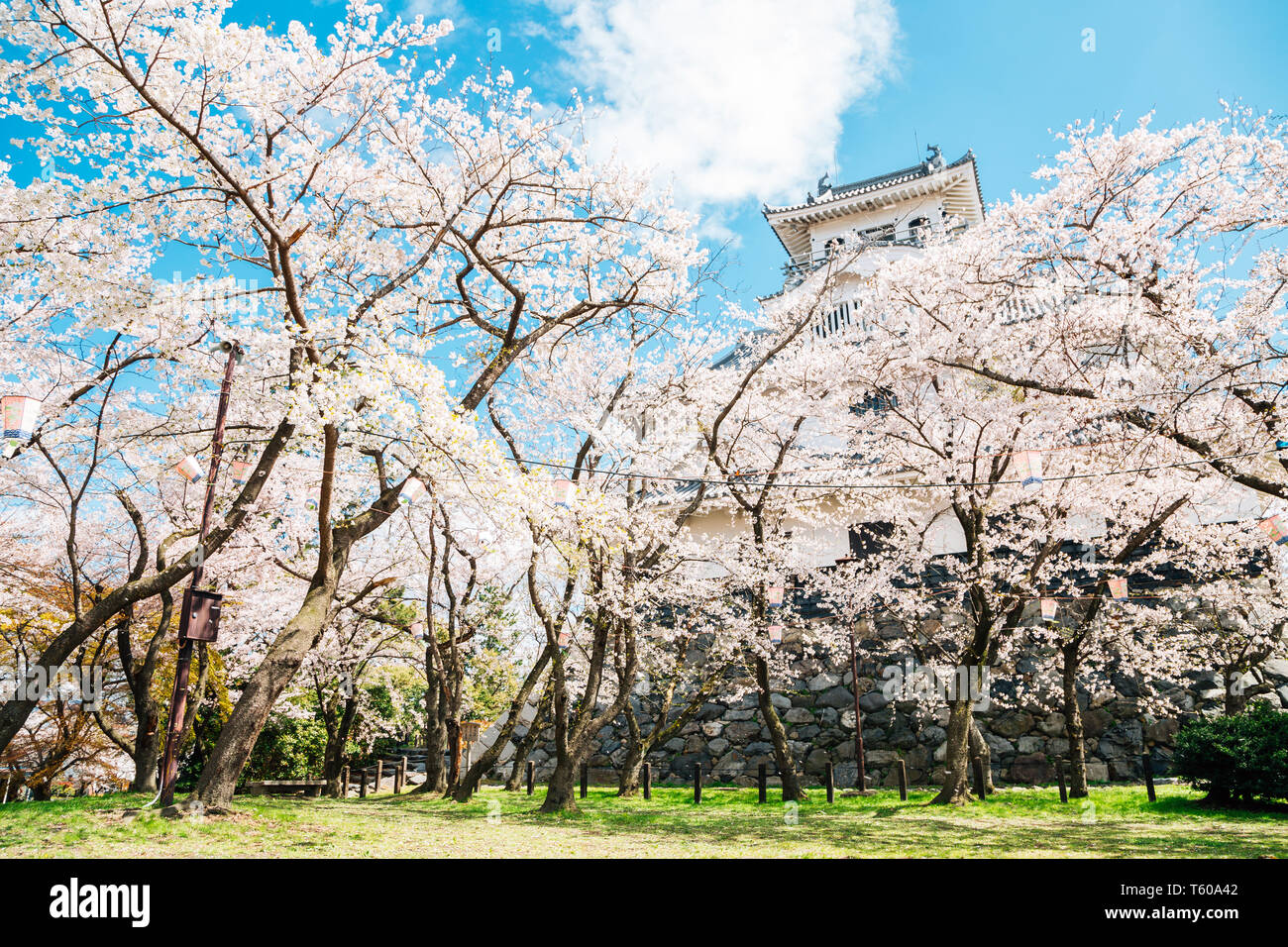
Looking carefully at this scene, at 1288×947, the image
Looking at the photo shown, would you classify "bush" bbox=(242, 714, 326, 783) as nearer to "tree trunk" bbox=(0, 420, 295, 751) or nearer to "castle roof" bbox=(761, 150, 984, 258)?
"tree trunk" bbox=(0, 420, 295, 751)

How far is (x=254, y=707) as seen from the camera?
752 cm

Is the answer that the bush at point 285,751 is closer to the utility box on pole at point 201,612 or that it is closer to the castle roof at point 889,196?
the utility box on pole at point 201,612

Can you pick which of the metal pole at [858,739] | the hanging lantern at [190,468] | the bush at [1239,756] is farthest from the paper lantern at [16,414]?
the bush at [1239,756]

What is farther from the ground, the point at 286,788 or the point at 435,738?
the point at 435,738

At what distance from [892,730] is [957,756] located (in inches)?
207

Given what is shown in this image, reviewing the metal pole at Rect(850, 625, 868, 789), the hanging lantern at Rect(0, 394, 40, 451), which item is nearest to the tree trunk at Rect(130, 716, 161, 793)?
the hanging lantern at Rect(0, 394, 40, 451)

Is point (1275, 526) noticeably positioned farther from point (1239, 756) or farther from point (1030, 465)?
point (1030, 465)

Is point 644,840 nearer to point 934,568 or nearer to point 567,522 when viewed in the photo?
point 567,522

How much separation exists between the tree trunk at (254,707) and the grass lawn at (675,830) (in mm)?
396

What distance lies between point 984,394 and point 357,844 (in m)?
9.37

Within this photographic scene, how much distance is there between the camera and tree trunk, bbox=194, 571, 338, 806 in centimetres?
732

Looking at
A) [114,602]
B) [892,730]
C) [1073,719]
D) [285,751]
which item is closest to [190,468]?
[114,602]

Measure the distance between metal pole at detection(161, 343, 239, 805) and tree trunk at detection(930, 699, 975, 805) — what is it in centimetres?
1081

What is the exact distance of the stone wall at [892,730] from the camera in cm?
1465
